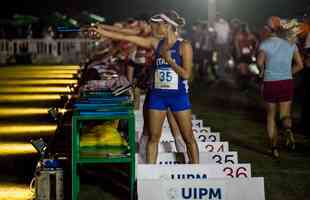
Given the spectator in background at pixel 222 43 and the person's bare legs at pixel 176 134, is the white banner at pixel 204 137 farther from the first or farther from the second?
the spectator in background at pixel 222 43

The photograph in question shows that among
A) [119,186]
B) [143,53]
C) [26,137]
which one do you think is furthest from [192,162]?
[143,53]

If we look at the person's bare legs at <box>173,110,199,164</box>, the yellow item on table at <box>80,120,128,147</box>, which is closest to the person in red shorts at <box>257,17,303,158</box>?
the person's bare legs at <box>173,110,199,164</box>

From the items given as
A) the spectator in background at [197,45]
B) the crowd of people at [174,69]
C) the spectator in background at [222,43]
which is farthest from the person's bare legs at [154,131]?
the spectator in background at [222,43]

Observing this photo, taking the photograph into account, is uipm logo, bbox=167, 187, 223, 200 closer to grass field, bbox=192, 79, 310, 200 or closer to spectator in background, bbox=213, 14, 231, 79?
grass field, bbox=192, 79, 310, 200

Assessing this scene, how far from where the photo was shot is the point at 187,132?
9773 mm

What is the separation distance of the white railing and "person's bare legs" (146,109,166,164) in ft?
97.0

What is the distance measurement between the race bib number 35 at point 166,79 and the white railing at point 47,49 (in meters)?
29.7

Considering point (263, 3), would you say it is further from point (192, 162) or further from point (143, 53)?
point (192, 162)

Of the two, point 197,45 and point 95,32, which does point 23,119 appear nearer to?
point 95,32

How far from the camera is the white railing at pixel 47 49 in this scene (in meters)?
39.4

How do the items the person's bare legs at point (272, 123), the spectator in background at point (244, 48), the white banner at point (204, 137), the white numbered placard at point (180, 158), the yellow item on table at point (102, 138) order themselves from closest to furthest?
the yellow item on table at point (102, 138)
the white numbered placard at point (180, 158)
the white banner at point (204, 137)
the person's bare legs at point (272, 123)
the spectator in background at point (244, 48)

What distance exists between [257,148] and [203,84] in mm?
13104

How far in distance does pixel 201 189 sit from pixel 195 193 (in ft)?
0.23

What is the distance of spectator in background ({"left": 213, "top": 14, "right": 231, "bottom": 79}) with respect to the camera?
2825 centimetres
